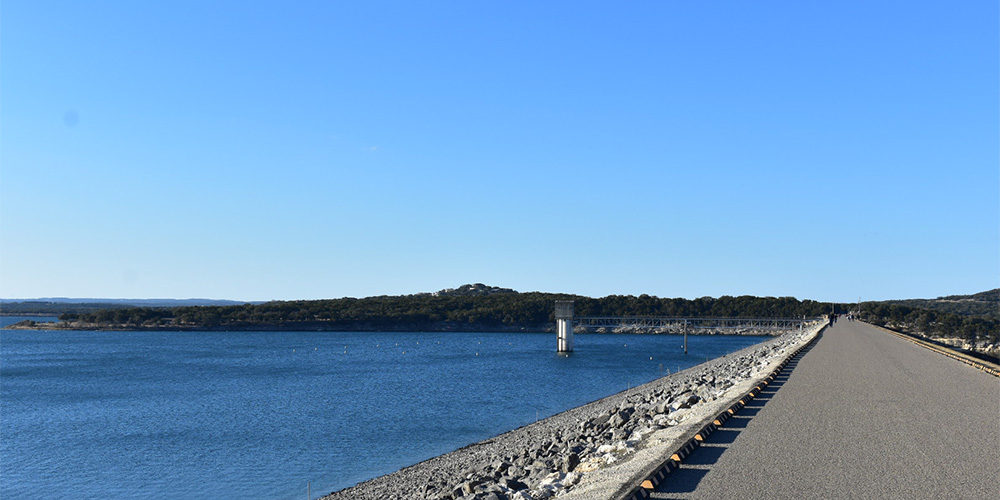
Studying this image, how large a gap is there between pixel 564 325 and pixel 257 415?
57392mm

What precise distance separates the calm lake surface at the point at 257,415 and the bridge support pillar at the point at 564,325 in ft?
14.7

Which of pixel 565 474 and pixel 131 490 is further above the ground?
pixel 565 474

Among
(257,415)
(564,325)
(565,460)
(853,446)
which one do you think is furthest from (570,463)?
→ (564,325)

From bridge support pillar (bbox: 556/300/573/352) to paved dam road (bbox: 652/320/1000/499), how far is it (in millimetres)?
70298

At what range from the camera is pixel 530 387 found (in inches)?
2234

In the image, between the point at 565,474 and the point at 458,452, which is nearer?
the point at 565,474

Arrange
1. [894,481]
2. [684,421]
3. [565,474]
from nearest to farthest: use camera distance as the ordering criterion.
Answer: [894,481] < [565,474] < [684,421]

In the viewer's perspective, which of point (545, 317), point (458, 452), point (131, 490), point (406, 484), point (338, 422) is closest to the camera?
point (406, 484)

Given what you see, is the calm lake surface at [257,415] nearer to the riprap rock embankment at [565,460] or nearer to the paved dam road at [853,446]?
the riprap rock embankment at [565,460]

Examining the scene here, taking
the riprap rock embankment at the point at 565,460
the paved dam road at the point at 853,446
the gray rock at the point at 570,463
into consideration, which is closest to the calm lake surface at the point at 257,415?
the riprap rock embankment at the point at 565,460

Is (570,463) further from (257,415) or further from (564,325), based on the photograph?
(564,325)

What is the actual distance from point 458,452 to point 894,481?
68.7ft

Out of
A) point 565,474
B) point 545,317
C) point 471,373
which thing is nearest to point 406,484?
point 565,474

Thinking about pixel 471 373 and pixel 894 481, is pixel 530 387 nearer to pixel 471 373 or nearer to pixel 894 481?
pixel 471 373
